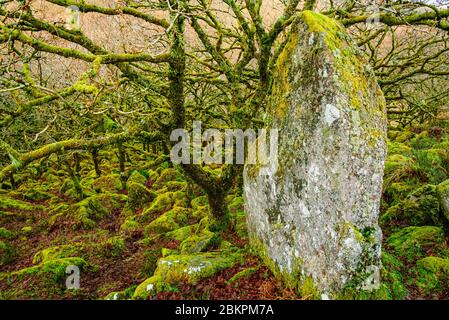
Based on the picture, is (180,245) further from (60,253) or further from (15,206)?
(15,206)

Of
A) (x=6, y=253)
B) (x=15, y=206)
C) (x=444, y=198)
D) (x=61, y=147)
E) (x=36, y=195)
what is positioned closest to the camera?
(x=61, y=147)

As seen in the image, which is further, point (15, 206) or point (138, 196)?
point (15, 206)

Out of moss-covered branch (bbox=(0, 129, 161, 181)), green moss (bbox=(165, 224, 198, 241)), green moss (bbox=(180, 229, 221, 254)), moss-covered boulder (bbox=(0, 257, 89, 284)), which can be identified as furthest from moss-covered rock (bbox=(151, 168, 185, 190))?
moss-covered branch (bbox=(0, 129, 161, 181))

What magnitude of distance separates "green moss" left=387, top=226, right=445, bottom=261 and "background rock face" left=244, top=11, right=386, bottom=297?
1.45 metres

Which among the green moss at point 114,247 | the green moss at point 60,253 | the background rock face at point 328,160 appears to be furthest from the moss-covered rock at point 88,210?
Result: the background rock face at point 328,160

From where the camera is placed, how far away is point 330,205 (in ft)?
12.7

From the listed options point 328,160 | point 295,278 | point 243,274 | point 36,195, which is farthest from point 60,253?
point 36,195

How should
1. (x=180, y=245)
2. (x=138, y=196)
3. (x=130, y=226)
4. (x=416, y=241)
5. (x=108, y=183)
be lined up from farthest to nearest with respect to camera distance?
1. (x=108, y=183)
2. (x=138, y=196)
3. (x=130, y=226)
4. (x=180, y=245)
5. (x=416, y=241)

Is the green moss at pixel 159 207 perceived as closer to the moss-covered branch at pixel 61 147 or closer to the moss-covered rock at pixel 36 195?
the moss-covered branch at pixel 61 147

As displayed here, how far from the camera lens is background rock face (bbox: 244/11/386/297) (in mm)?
3805

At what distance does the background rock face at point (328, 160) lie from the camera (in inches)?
150

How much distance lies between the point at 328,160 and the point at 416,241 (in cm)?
249

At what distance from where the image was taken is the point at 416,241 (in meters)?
5.01
